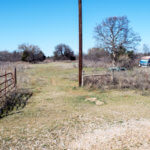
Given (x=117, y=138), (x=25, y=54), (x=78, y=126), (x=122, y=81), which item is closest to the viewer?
(x=117, y=138)

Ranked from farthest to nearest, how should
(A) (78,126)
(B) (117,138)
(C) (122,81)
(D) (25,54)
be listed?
(D) (25,54) → (C) (122,81) → (A) (78,126) → (B) (117,138)

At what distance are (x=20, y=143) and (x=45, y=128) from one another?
0.86m

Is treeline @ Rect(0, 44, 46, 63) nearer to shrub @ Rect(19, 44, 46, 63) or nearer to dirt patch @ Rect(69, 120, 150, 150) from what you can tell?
shrub @ Rect(19, 44, 46, 63)

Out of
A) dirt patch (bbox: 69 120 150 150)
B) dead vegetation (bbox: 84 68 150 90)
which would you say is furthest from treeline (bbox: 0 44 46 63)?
dirt patch (bbox: 69 120 150 150)

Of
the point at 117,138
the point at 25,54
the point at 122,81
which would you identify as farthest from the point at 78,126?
the point at 25,54

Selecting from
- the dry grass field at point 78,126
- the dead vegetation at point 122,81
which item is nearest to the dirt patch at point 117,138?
the dry grass field at point 78,126

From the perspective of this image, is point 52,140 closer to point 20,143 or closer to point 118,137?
point 20,143

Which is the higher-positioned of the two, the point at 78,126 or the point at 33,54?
the point at 33,54

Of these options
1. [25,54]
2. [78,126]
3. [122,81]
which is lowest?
[78,126]

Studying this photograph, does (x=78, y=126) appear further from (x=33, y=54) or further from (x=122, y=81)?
(x=33, y=54)

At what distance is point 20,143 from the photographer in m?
3.38

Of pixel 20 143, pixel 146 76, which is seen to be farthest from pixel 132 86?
pixel 20 143

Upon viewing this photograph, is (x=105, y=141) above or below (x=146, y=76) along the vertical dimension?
below

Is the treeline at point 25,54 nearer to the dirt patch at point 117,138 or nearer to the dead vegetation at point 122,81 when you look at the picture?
the dead vegetation at point 122,81
